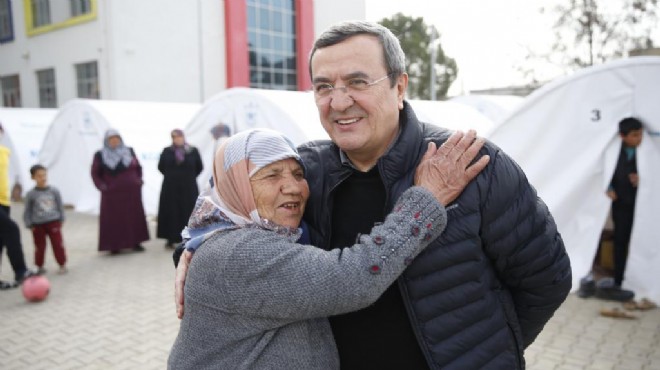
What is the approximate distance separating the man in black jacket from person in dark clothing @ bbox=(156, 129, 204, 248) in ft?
22.7

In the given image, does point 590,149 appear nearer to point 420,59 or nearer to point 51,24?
point 51,24

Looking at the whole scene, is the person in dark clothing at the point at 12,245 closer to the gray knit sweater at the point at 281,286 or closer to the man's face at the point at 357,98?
the gray knit sweater at the point at 281,286

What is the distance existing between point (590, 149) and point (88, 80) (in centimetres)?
1941

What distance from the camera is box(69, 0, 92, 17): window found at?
1998 cm

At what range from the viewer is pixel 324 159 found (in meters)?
1.88

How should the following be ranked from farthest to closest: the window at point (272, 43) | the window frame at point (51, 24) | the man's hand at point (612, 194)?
the window at point (272, 43) → the window frame at point (51, 24) → the man's hand at point (612, 194)

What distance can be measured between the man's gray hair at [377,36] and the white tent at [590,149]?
472cm

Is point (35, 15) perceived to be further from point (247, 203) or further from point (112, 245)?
point (247, 203)

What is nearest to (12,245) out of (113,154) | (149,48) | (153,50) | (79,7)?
(113,154)

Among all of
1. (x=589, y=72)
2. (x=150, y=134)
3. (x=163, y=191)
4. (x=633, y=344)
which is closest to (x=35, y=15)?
(x=150, y=134)

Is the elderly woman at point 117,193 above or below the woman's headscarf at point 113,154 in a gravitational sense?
below

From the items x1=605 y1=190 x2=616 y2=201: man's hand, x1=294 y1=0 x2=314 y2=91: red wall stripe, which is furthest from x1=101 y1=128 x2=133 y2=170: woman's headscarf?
x1=294 y1=0 x2=314 y2=91: red wall stripe

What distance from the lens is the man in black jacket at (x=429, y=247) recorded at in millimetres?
1564

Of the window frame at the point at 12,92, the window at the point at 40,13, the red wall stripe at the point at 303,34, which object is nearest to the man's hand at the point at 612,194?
the red wall stripe at the point at 303,34
